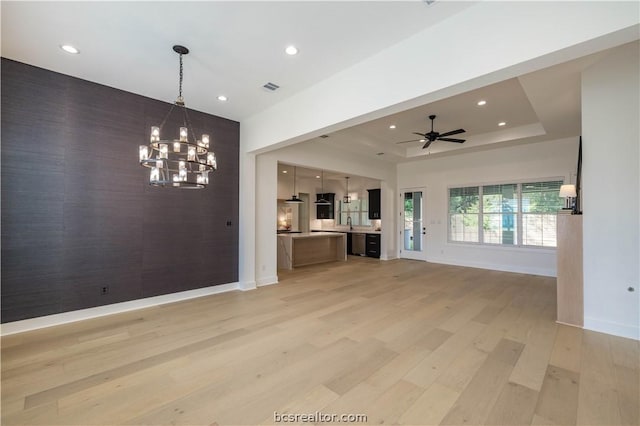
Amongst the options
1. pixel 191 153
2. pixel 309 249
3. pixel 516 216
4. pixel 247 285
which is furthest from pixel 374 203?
pixel 191 153

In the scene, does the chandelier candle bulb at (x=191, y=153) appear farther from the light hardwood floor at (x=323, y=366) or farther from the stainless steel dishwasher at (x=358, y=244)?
the stainless steel dishwasher at (x=358, y=244)

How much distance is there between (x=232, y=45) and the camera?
3082 mm

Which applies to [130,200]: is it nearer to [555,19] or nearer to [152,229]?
[152,229]

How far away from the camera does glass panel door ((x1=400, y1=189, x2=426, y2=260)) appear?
9.02 meters

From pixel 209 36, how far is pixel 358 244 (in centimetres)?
861

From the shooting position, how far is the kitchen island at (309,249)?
778 centimetres

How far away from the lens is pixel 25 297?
3.47 metres

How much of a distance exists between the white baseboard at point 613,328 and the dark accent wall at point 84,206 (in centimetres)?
566

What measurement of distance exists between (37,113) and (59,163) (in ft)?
2.12

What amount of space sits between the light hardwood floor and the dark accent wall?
502 mm

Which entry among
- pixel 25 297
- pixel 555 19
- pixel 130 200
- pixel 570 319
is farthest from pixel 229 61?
pixel 570 319

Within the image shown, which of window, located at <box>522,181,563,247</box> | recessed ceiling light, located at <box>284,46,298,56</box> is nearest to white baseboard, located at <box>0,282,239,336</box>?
recessed ceiling light, located at <box>284,46,298,56</box>

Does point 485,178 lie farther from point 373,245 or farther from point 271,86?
point 271,86

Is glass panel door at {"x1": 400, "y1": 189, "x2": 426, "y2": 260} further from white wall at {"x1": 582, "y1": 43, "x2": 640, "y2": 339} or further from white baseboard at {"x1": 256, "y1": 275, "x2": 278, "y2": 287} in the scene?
white wall at {"x1": 582, "y1": 43, "x2": 640, "y2": 339}
